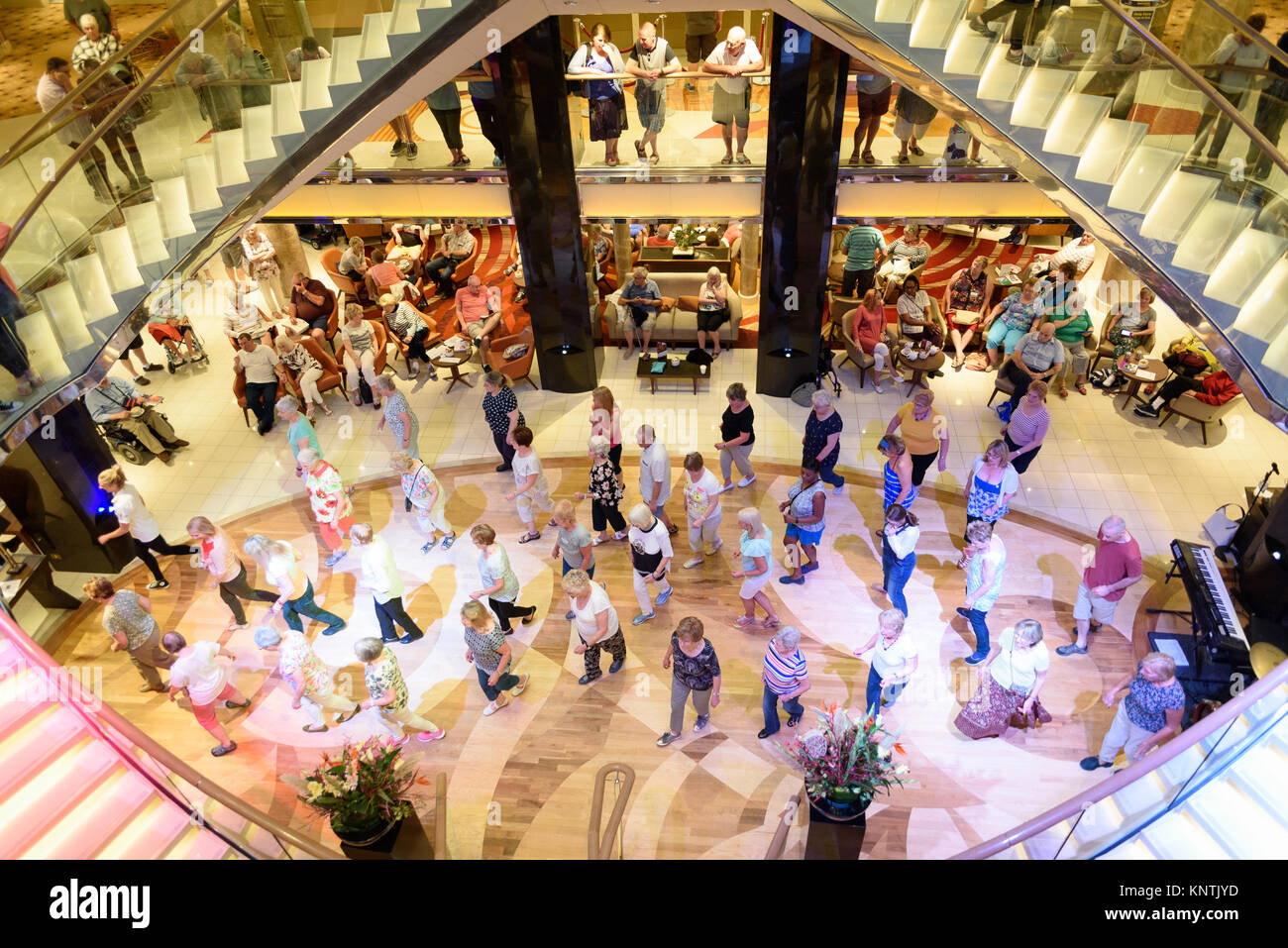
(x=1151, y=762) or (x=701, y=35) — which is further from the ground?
(x=701, y=35)

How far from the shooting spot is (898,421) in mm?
7691

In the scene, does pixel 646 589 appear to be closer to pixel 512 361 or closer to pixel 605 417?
pixel 605 417

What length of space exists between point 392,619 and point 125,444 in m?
4.85

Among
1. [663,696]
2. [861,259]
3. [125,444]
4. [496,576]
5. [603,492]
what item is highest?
[861,259]

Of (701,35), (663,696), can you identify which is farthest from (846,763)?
(701,35)

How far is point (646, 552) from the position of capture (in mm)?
6656

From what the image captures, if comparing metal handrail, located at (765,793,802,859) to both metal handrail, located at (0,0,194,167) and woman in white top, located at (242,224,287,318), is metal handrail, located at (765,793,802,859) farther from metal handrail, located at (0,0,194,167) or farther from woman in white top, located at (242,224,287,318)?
woman in white top, located at (242,224,287,318)

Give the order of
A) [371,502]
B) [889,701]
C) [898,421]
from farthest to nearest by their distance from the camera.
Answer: [371,502]
[898,421]
[889,701]

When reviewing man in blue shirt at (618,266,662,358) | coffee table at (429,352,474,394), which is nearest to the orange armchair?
coffee table at (429,352,474,394)

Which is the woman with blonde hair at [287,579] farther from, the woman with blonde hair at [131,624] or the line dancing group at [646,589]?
the woman with blonde hair at [131,624]

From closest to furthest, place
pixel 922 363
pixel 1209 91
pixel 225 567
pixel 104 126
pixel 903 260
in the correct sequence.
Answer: pixel 1209 91 → pixel 104 126 → pixel 225 567 → pixel 922 363 → pixel 903 260

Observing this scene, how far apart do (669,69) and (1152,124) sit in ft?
17.0

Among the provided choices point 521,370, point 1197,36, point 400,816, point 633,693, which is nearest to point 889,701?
point 633,693

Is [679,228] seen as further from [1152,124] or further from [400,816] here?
[400,816]
